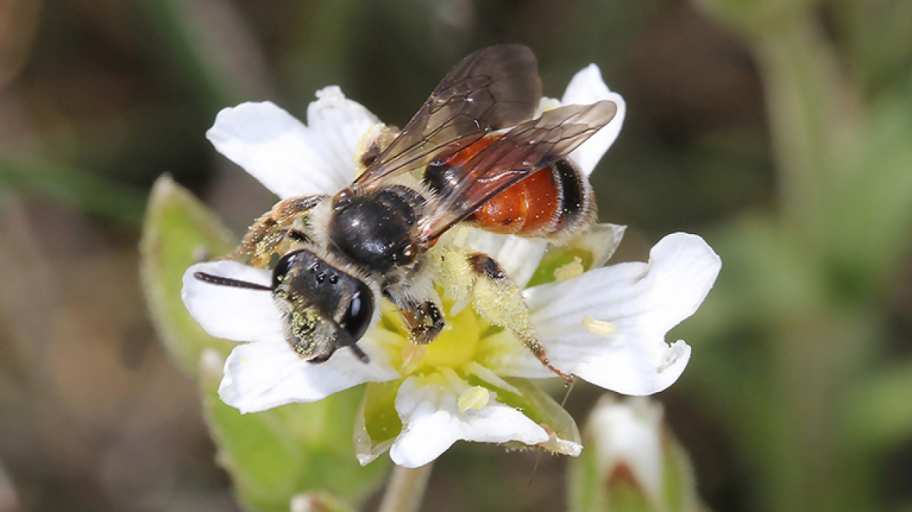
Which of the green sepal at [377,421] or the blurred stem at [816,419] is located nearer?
the green sepal at [377,421]

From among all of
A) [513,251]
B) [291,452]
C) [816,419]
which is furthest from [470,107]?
[816,419]

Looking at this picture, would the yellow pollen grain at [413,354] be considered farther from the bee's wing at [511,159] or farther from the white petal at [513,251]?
the bee's wing at [511,159]

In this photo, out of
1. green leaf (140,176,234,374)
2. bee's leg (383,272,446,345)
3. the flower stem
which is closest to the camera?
bee's leg (383,272,446,345)

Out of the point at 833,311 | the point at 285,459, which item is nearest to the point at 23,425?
the point at 285,459

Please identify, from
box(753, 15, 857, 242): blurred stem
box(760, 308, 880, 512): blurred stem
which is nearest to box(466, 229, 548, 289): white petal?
box(753, 15, 857, 242): blurred stem

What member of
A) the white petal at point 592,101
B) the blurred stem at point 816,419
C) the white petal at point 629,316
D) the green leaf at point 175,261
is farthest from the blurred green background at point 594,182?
the white petal at point 629,316

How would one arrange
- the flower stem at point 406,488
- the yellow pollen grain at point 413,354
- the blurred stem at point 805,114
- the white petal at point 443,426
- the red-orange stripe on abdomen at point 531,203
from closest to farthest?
the white petal at point 443,426, the red-orange stripe on abdomen at point 531,203, the flower stem at point 406,488, the yellow pollen grain at point 413,354, the blurred stem at point 805,114

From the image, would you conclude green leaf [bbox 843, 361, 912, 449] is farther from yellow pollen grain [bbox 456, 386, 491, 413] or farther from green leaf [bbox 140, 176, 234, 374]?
green leaf [bbox 140, 176, 234, 374]
